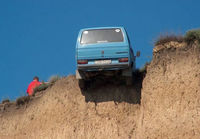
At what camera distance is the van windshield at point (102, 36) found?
63.6 feet

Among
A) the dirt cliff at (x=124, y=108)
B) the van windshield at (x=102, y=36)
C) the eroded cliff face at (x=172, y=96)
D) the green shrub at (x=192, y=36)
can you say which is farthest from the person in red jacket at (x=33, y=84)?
the green shrub at (x=192, y=36)

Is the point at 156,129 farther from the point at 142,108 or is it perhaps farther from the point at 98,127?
the point at 98,127

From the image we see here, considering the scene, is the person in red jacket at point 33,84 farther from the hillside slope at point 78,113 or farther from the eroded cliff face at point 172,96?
the eroded cliff face at point 172,96

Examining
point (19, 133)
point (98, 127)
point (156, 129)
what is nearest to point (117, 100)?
point (98, 127)

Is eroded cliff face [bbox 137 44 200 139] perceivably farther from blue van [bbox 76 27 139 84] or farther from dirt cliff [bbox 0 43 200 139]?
blue van [bbox 76 27 139 84]

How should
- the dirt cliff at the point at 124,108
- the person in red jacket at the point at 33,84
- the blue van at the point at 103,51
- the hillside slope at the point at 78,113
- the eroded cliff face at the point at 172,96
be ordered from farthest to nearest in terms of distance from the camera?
1. the person in red jacket at the point at 33,84
2. the hillside slope at the point at 78,113
3. the blue van at the point at 103,51
4. the dirt cliff at the point at 124,108
5. the eroded cliff face at the point at 172,96

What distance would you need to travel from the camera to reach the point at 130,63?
19.4 metres

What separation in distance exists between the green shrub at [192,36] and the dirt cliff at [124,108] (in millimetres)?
320

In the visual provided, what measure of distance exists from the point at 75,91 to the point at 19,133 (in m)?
3.98

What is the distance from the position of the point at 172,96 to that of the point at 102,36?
147 inches

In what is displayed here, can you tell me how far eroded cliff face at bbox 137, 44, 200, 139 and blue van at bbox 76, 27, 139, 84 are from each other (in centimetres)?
140

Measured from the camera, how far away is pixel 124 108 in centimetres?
2117

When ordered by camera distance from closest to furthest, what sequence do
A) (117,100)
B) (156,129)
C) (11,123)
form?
(156,129)
(117,100)
(11,123)

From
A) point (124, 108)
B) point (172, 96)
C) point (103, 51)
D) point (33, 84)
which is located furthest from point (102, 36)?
point (33, 84)
